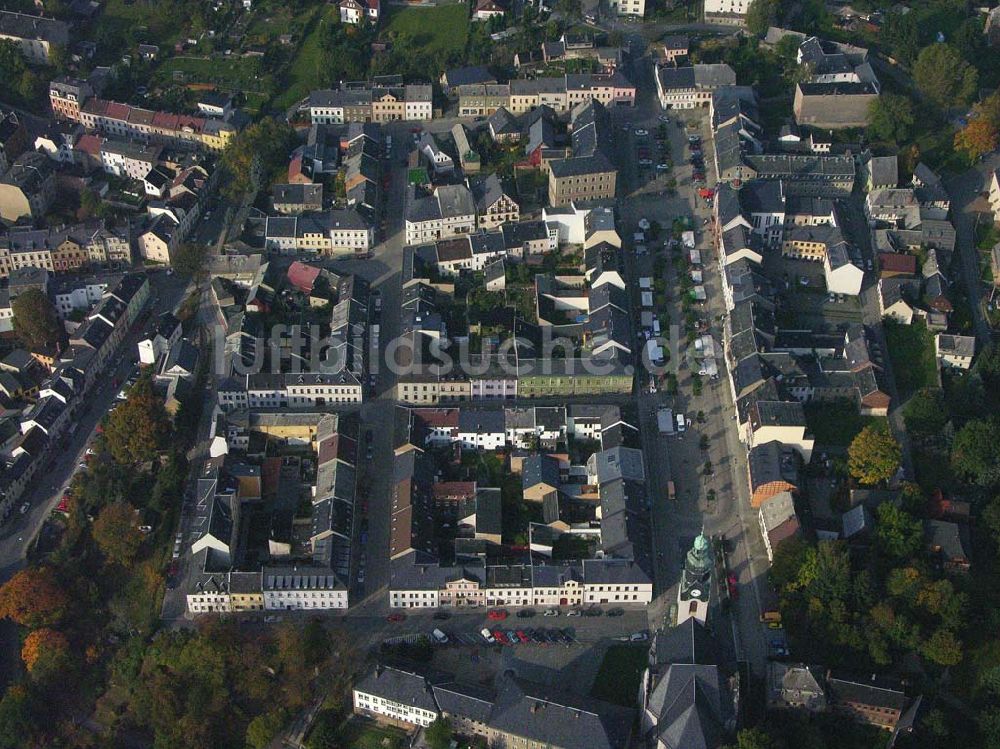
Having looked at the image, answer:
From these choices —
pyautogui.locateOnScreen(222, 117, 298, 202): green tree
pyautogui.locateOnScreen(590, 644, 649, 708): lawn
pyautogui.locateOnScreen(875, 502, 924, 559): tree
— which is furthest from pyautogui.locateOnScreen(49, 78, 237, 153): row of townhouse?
pyautogui.locateOnScreen(875, 502, 924, 559): tree

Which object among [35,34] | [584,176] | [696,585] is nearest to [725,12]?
[584,176]

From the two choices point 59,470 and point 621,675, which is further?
point 59,470

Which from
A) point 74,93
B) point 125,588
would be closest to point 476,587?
point 125,588

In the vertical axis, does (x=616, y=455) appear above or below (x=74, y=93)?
below

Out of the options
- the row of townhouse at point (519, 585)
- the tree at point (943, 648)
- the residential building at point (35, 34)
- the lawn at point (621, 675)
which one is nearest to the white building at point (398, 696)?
the row of townhouse at point (519, 585)

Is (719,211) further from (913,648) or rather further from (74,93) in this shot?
(74,93)

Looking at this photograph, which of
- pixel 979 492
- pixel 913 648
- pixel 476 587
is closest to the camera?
pixel 913 648

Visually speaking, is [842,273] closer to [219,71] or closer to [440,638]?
[440,638]
